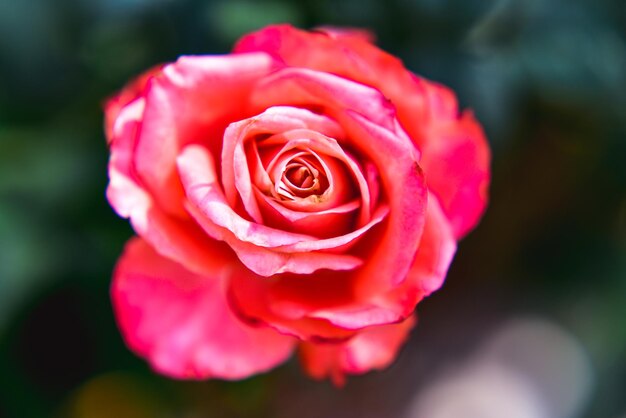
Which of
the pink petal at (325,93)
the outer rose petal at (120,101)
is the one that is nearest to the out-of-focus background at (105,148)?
the outer rose petal at (120,101)

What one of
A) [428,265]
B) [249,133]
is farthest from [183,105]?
[428,265]

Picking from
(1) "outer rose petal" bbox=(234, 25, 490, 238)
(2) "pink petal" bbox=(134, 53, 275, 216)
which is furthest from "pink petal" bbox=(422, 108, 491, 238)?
(2) "pink petal" bbox=(134, 53, 275, 216)

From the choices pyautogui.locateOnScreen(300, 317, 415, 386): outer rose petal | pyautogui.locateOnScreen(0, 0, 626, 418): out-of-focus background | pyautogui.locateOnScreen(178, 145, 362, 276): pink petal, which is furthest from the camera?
pyautogui.locateOnScreen(0, 0, 626, 418): out-of-focus background

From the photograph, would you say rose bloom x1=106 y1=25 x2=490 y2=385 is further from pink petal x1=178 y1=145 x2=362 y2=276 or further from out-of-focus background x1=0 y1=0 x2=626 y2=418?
out-of-focus background x1=0 y1=0 x2=626 y2=418

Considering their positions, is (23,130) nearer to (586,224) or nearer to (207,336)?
(207,336)

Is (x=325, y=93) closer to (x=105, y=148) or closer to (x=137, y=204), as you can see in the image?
(x=137, y=204)
